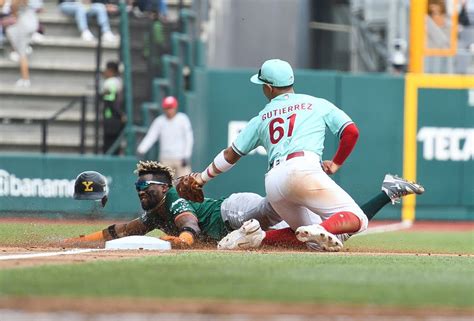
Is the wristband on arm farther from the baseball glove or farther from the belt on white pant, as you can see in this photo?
the belt on white pant

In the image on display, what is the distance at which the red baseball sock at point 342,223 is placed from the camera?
387 inches

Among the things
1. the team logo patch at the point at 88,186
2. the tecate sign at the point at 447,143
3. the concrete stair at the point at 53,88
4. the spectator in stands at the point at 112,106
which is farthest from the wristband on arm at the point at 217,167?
the tecate sign at the point at 447,143

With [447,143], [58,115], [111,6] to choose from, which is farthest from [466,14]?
[58,115]

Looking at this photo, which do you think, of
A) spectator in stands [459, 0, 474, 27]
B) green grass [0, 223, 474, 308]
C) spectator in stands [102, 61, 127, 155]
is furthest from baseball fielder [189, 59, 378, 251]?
spectator in stands [459, 0, 474, 27]

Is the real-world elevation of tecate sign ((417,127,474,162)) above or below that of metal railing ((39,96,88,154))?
below

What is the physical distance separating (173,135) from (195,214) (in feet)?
25.4

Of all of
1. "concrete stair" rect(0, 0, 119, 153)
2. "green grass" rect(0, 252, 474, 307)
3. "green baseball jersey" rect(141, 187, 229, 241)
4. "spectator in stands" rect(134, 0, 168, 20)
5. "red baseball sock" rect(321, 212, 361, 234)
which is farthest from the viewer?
"spectator in stands" rect(134, 0, 168, 20)

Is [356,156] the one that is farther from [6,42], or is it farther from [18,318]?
[18,318]

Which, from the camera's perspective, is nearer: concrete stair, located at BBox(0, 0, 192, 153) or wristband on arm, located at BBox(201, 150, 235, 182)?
wristband on arm, located at BBox(201, 150, 235, 182)

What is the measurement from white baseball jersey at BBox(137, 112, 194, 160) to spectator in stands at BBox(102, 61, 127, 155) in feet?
1.50

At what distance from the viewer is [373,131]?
19.6 m

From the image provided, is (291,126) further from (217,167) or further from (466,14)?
(466,14)

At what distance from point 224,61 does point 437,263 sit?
16.5 metres

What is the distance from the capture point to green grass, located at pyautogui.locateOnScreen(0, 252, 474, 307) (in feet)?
21.4
